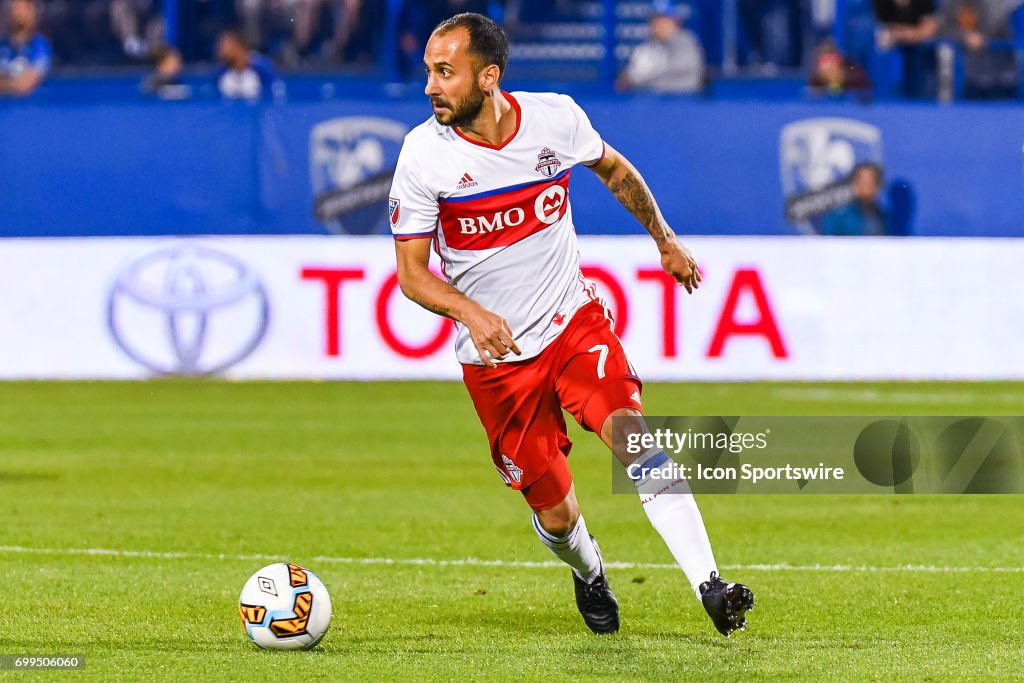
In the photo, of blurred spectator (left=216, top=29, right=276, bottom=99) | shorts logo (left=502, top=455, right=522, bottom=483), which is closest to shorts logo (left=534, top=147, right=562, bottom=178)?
shorts logo (left=502, top=455, right=522, bottom=483)

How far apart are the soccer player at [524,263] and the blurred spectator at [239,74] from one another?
39.7 ft

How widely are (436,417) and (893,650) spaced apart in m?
8.36

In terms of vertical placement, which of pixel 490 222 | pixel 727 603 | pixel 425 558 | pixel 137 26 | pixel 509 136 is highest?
pixel 509 136

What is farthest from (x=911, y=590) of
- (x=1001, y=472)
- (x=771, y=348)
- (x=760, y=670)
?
(x=771, y=348)

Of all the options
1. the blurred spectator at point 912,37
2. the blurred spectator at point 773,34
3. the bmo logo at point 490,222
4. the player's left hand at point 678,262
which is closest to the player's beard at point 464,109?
the bmo logo at point 490,222

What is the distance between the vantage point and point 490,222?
6.43 meters

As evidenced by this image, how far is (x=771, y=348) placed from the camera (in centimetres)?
1558

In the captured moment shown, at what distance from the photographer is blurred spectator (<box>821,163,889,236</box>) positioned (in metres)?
17.4

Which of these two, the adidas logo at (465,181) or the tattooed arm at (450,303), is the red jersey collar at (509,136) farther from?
the tattooed arm at (450,303)

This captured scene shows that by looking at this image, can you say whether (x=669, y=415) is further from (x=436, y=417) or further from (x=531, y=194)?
(x=531, y=194)

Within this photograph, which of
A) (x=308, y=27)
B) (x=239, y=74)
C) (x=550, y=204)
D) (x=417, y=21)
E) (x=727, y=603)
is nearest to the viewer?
Result: (x=727, y=603)

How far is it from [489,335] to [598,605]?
129 cm

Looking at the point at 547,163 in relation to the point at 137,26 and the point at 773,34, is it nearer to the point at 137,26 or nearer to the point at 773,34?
the point at 773,34
